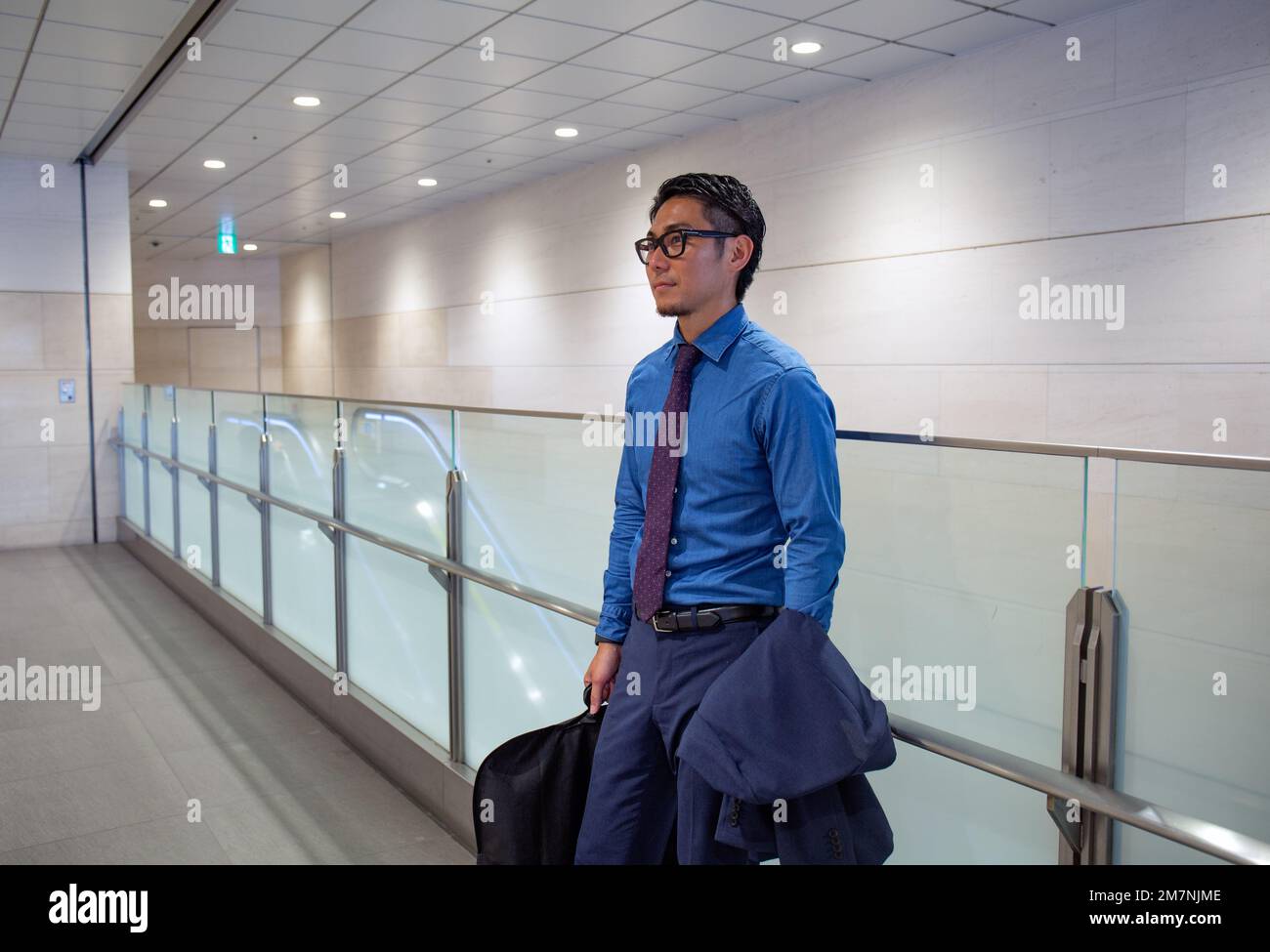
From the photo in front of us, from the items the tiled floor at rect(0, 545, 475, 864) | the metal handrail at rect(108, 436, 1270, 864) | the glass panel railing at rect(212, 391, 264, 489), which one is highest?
the glass panel railing at rect(212, 391, 264, 489)

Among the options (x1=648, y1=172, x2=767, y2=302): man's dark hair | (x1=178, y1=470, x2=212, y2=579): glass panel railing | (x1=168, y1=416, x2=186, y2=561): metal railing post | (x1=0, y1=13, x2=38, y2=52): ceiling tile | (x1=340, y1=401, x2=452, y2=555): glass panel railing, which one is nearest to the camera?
(x1=648, y1=172, x2=767, y2=302): man's dark hair

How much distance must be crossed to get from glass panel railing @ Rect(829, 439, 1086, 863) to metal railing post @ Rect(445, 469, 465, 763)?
1.62 metres

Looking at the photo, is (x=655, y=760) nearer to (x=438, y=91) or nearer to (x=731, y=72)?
(x=731, y=72)

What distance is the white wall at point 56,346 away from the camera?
8.63 meters

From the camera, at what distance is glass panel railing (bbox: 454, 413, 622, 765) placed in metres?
2.53

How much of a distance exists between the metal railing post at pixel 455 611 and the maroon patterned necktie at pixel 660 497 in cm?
149

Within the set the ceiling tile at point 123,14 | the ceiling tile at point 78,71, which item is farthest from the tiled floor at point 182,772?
the ceiling tile at point 78,71

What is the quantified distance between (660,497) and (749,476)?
175 mm

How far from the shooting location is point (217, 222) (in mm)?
12648

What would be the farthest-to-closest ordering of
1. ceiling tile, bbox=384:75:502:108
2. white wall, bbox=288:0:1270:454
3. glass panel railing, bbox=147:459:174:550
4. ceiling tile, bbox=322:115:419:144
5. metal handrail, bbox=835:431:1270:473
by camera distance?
1. ceiling tile, bbox=322:115:419:144
2. glass panel railing, bbox=147:459:174:550
3. ceiling tile, bbox=384:75:502:108
4. white wall, bbox=288:0:1270:454
5. metal handrail, bbox=835:431:1270:473

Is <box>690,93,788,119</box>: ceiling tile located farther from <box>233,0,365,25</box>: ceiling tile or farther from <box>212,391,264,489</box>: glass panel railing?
<box>212,391,264,489</box>: glass panel railing

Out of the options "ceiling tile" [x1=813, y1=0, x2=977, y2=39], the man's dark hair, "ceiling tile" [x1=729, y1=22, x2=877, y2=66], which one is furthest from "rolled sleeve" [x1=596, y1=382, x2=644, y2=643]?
"ceiling tile" [x1=729, y1=22, x2=877, y2=66]

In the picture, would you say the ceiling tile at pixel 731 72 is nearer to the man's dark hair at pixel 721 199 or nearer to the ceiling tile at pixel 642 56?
the ceiling tile at pixel 642 56

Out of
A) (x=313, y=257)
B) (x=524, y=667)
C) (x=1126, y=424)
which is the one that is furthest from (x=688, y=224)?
(x=313, y=257)
